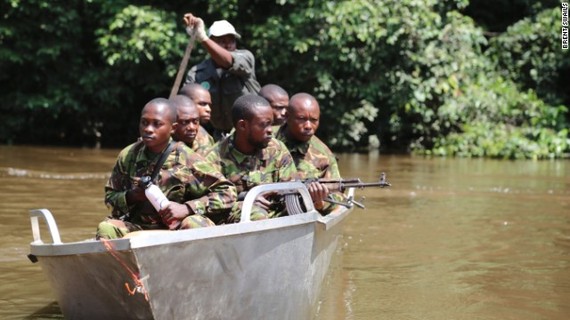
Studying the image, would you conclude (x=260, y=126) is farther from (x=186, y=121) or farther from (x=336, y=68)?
(x=336, y=68)

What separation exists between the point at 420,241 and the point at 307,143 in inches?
93.3

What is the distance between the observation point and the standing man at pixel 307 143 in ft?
23.1

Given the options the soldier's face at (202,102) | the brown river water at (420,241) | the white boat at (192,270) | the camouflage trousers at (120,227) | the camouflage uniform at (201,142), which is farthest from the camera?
the soldier's face at (202,102)

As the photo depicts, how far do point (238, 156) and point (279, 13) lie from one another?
13.0 metres

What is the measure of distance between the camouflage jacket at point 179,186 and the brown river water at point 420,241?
1.03m

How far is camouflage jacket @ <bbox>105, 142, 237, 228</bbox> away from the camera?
5.71 m

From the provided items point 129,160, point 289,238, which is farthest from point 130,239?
point 129,160

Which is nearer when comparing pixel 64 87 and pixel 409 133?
pixel 64 87

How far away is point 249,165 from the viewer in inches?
242

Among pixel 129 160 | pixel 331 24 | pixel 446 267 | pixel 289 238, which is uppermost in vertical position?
pixel 331 24

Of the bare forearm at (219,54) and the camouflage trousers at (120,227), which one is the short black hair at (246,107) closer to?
the camouflage trousers at (120,227)

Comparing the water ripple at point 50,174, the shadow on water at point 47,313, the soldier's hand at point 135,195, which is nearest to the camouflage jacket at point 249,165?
the soldier's hand at point 135,195

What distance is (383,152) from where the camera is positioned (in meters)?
20.8

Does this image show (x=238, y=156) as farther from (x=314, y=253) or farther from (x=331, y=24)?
(x=331, y=24)
